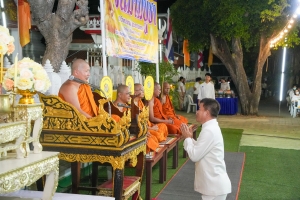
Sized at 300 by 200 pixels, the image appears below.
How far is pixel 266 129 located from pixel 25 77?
986cm

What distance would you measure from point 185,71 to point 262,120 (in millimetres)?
5992

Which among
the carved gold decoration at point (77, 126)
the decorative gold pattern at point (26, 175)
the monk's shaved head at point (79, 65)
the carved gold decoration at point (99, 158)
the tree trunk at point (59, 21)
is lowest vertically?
the carved gold decoration at point (99, 158)

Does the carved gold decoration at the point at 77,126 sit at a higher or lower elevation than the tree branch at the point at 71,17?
lower

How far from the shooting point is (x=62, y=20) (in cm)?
602

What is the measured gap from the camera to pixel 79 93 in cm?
411

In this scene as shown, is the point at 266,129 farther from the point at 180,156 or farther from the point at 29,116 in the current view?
the point at 29,116

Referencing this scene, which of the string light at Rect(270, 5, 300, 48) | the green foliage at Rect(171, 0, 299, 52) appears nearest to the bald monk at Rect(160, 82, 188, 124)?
the green foliage at Rect(171, 0, 299, 52)

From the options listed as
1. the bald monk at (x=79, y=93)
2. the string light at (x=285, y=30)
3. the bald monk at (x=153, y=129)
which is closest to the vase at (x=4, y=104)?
the bald monk at (x=79, y=93)

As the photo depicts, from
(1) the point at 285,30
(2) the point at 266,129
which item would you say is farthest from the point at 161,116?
(1) the point at 285,30

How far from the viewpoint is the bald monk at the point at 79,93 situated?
3.98 m

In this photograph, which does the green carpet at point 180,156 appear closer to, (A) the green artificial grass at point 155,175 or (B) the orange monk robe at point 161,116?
(A) the green artificial grass at point 155,175

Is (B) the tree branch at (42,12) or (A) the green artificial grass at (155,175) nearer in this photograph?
(A) the green artificial grass at (155,175)

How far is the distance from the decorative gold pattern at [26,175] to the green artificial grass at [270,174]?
3171mm

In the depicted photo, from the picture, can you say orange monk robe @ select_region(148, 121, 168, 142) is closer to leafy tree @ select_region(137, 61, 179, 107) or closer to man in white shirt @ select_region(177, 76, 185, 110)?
leafy tree @ select_region(137, 61, 179, 107)
